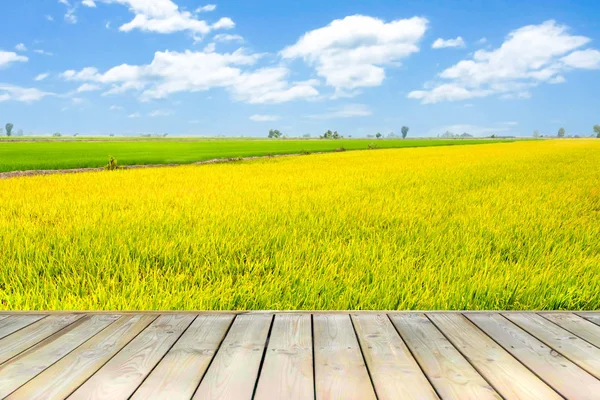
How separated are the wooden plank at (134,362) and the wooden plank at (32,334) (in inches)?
23.2

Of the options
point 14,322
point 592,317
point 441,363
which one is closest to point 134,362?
point 14,322

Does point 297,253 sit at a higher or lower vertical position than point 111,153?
lower

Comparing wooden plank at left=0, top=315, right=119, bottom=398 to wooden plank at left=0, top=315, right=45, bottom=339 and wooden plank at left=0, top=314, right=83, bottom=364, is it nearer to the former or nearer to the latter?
wooden plank at left=0, top=314, right=83, bottom=364

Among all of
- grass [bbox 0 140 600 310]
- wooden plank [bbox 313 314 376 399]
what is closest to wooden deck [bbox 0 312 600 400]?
wooden plank [bbox 313 314 376 399]

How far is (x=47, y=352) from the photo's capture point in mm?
2203

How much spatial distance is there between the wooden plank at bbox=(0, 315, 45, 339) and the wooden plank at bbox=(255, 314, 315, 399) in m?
1.65

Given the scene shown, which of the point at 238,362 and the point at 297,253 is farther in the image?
the point at 297,253

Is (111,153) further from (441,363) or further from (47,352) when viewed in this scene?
(441,363)

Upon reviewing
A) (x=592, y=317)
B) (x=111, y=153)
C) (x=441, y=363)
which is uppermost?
(x=111, y=153)

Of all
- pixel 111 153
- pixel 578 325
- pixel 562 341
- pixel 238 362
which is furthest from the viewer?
pixel 111 153

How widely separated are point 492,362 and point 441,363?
0.92 feet

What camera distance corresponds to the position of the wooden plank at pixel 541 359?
1.86 metres

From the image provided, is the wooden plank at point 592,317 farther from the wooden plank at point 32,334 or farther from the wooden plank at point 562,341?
the wooden plank at point 32,334

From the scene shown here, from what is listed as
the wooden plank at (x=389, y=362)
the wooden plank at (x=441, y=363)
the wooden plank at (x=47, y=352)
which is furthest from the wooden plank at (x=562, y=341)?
the wooden plank at (x=47, y=352)
